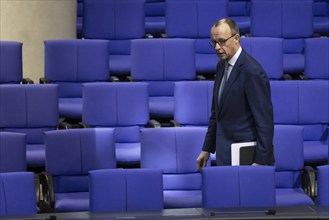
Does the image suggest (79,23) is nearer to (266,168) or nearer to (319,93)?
(319,93)

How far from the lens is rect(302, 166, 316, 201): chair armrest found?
4.55 ft

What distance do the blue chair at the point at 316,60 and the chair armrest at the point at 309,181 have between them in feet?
1.25

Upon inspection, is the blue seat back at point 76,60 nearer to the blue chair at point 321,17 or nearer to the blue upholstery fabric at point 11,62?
the blue upholstery fabric at point 11,62

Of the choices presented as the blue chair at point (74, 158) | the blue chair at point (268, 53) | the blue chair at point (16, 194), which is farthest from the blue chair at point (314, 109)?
the blue chair at point (16, 194)

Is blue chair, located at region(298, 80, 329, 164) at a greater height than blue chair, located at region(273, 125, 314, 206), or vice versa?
blue chair, located at region(298, 80, 329, 164)

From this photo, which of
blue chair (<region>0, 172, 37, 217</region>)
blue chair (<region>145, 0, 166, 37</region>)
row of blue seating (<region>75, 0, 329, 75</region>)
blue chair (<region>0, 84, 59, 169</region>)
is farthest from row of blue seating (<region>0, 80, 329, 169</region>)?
blue chair (<region>145, 0, 166, 37</region>)

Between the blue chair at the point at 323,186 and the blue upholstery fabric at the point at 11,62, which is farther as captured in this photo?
the blue upholstery fabric at the point at 11,62

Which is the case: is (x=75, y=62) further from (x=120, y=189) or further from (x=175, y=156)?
(x=120, y=189)

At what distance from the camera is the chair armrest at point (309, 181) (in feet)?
4.55

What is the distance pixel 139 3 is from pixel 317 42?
416 millimetres

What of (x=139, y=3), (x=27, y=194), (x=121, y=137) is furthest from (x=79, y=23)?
(x=27, y=194)

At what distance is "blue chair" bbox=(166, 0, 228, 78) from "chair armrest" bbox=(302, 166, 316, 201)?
0.51 meters

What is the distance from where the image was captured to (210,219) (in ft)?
2.38

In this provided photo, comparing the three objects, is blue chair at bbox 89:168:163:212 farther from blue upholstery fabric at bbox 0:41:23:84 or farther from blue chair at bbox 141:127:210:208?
blue upholstery fabric at bbox 0:41:23:84
